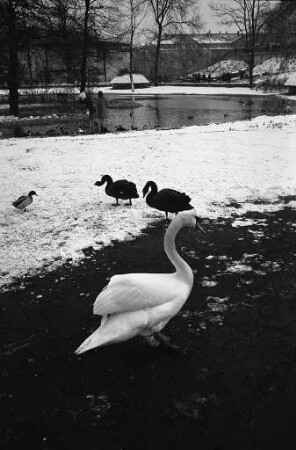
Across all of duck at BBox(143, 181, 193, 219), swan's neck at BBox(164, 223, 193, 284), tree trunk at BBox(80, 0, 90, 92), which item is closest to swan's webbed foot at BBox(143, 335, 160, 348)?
swan's neck at BBox(164, 223, 193, 284)

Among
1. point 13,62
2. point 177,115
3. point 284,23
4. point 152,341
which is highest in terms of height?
point 284,23

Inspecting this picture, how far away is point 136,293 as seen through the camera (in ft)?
12.5

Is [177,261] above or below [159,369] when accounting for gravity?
above

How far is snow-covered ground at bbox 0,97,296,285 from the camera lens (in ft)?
22.8

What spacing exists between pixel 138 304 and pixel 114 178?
670 centimetres

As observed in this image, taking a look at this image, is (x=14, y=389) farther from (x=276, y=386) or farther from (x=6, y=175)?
(x=6, y=175)

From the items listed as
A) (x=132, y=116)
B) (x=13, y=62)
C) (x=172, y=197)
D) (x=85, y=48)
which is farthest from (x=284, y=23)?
(x=172, y=197)

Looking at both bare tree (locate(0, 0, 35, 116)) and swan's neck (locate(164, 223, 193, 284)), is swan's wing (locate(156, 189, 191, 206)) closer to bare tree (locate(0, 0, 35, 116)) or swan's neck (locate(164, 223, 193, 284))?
swan's neck (locate(164, 223, 193, 284))

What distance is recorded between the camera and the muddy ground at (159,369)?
3227 mm

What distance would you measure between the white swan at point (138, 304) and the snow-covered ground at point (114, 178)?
237 cm

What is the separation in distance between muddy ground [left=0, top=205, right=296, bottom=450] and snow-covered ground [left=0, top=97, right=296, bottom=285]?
3.84ft

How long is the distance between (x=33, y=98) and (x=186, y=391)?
30468mm

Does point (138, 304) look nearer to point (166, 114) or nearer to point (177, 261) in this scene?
point (177, 261)

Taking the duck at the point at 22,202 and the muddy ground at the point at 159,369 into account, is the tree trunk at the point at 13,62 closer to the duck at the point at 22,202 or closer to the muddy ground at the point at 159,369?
the duck at the point at 22,202
